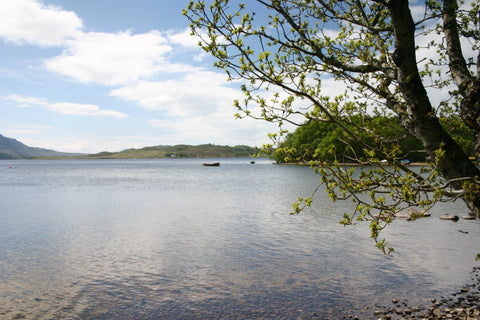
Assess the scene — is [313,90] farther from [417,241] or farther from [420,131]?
[417,241]

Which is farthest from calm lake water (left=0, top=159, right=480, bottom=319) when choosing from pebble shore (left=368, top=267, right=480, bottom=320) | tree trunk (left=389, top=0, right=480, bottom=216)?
tree trunk (left=389, top=0, right=480, bottom=216)

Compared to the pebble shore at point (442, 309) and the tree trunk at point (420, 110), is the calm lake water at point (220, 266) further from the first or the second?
the tree trunk at point (420, 110)

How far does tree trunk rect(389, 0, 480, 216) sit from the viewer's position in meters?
7.14

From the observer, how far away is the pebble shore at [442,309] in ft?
35.2

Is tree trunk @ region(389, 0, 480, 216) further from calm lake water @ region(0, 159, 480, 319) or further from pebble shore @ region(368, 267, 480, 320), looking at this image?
calm lake water @ region(0, 159, 480, 319)

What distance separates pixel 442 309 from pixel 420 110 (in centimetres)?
744

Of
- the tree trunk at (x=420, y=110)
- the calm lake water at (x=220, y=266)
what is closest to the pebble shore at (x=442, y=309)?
the calm lake water at (x=220, y=266)

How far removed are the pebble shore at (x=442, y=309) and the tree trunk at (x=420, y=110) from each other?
5.17 meters

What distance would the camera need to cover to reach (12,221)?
2906 centimetres

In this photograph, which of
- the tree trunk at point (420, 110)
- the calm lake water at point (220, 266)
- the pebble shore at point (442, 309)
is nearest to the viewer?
the tree trunk at point (420, 110)

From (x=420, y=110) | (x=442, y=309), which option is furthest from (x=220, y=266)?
(x=420, y=110)

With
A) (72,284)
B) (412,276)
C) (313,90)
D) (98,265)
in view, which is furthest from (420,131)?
(98,265)

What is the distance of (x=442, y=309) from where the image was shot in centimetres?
1138

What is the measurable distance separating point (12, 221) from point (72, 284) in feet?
60.3
